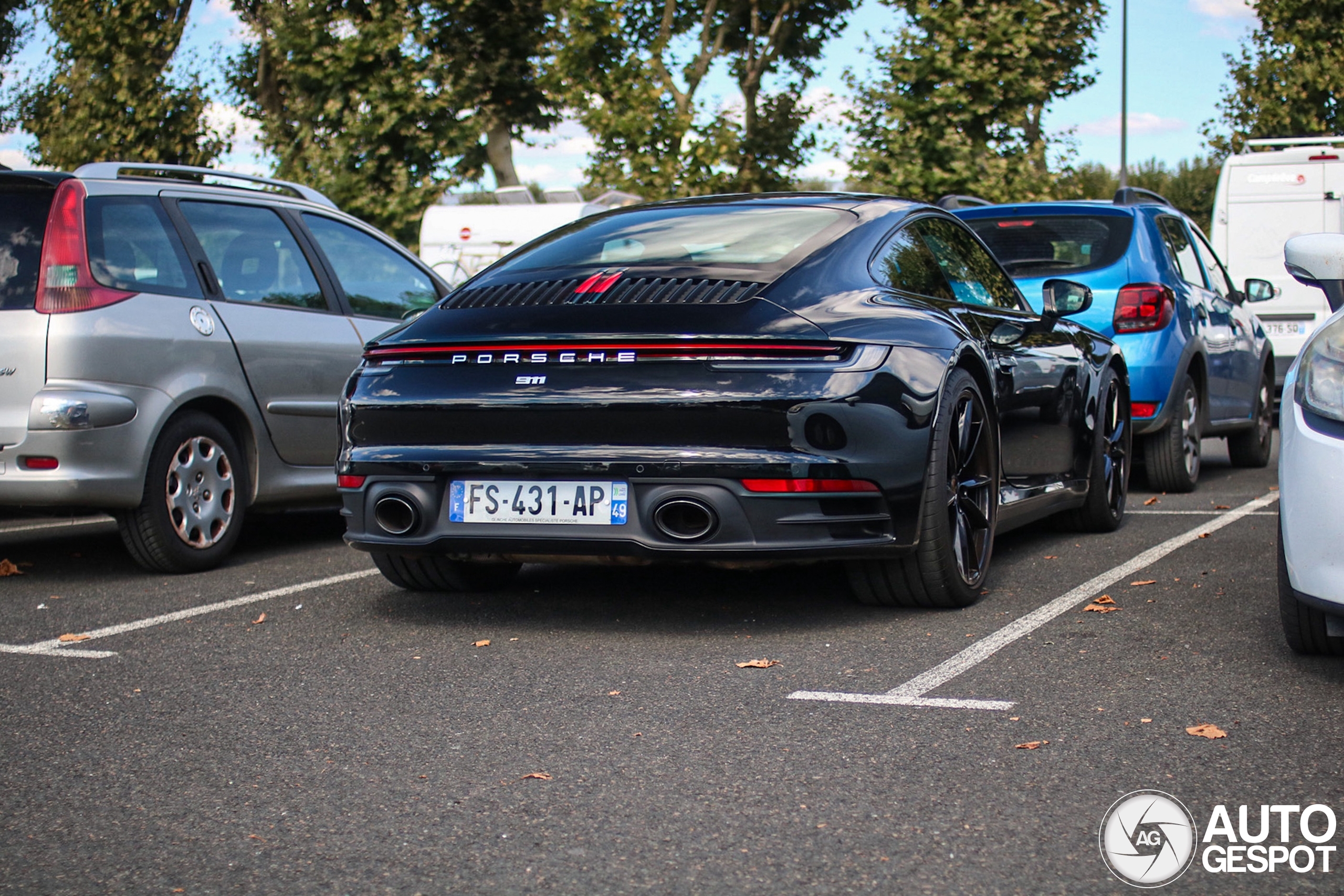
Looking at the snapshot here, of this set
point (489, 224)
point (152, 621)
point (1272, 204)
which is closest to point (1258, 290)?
point (152, 621)

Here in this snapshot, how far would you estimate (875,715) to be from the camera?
11.9 feet

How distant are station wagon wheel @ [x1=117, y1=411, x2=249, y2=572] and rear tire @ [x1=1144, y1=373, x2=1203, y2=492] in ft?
16.1

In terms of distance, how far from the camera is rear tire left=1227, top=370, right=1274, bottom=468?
10.2 metres

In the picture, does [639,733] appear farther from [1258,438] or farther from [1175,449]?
[1258,438]

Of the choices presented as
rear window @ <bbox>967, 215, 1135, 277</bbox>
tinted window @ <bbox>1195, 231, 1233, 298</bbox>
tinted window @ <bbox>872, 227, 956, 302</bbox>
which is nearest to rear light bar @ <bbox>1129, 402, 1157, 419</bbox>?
rear window @ <bbox>967, 215, 1135, 277</bbox>

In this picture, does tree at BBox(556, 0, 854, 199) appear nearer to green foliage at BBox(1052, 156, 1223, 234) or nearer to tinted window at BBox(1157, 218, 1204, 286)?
tinted window at BBox(1157, 218, 1204, 286)

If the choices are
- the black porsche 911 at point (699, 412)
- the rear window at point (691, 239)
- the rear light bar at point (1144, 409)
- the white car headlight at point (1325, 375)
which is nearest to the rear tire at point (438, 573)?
the black porsche 911 at point (699, 412)

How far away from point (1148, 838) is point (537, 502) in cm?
215

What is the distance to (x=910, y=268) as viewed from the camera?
512cm

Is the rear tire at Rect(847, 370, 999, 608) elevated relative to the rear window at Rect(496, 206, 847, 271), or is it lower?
lower

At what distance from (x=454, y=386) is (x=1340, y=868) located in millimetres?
2790

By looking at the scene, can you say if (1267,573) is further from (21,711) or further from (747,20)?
(747,20)

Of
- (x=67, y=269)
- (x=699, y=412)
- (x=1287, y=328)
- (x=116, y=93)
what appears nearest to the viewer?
(x=699, y=412)

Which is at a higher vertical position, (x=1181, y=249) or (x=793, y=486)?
(x=1181, y=249)
